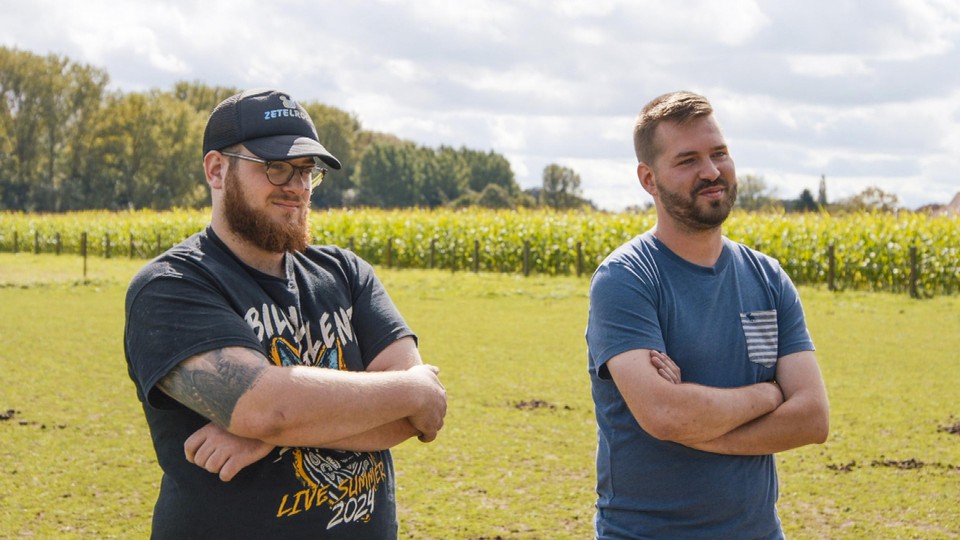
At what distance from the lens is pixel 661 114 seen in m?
2.83

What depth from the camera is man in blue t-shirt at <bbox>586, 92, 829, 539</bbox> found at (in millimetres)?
2627

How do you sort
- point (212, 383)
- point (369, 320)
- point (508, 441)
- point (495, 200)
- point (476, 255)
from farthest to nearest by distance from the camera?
1. point (495, 200)
2. point (476, 255)
3. point (508, 441)
4. point (369, 320)
5. point (212, 383)

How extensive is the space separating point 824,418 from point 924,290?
68.1ft

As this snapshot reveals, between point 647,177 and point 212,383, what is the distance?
1.40 metres

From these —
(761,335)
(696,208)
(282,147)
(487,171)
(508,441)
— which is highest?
(487,171)

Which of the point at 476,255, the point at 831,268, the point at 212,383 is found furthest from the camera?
the point at 476,255

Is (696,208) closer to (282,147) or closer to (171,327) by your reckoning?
(282,147)

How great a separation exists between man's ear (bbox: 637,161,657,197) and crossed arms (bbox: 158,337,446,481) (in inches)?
39.0

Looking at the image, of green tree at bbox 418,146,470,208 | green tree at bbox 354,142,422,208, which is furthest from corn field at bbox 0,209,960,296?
green tree at bbox 418,146,470,208

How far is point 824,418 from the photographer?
290 centimetres

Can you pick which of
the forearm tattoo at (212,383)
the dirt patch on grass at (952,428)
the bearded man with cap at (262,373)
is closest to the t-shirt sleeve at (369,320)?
the bearded man with cap at (262,373)

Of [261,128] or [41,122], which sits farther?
[41,122]

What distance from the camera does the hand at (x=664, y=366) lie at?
267 centimetres

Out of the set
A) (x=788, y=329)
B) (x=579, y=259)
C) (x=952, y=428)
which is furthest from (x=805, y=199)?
(x=788, y=329)
